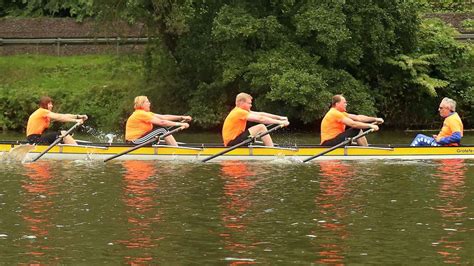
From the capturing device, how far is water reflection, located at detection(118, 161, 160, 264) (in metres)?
16.7

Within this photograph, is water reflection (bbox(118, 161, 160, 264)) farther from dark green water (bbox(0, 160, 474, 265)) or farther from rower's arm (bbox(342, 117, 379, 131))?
rower's arm (bbox(342, 117, 379, 131))

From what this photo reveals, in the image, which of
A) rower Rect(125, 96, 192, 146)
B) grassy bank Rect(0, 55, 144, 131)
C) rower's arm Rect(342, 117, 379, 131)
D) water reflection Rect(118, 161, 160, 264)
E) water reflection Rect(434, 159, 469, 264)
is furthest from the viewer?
grassy bank Rect(0, 55, 144, 131)

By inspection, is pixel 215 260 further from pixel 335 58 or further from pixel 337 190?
pixel 335 58

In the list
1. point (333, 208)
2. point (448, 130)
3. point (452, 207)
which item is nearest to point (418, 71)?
point (448, 130)

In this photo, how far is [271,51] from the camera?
40.4 metres

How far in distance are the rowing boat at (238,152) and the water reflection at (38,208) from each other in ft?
3.82

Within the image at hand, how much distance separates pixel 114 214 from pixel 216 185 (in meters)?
4.52

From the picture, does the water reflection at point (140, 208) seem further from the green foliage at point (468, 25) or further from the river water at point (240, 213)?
the green foliage at point (468, 25)

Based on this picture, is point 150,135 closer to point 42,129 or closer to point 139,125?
point 139,125

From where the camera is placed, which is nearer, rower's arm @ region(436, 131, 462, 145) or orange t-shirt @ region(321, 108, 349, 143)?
rower's arm @ region(436, 131, 462, 145)

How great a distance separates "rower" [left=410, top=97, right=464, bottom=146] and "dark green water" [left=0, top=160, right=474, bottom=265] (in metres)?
1.09

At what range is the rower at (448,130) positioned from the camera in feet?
94.2

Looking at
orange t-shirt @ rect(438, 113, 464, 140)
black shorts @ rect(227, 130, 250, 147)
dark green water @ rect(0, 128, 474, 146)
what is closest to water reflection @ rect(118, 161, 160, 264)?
black shorts @ rect(227, 130, 250, 147)

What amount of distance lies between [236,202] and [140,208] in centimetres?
191
